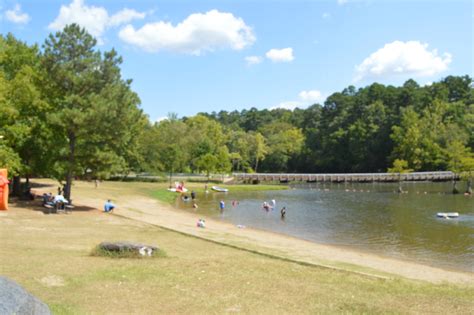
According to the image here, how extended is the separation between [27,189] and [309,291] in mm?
29711

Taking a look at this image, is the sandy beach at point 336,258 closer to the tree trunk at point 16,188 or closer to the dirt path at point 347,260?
the dirt path at point 347,260

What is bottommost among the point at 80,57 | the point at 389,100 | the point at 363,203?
the point at 363,203

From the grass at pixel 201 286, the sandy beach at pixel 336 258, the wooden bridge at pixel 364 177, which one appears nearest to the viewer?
the grass at pixel 201 286

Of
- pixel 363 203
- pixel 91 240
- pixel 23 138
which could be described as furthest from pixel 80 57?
pixel 363 203

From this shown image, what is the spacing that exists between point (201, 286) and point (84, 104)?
21493 mm

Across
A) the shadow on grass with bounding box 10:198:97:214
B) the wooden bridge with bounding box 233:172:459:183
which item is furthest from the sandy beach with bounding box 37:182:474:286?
the wooden bridge with bounding box 233:172:459:183

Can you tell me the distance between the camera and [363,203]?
172 ft

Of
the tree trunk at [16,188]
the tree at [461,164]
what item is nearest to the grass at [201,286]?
the tree trunk at [16,188]

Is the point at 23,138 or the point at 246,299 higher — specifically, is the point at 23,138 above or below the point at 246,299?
above

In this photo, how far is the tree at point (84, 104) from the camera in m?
30.0

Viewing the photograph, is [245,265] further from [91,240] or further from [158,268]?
[91,240]

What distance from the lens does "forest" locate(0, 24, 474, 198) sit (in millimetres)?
30641

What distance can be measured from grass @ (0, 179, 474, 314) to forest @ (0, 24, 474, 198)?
543 inches

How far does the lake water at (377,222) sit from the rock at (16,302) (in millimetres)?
19465
